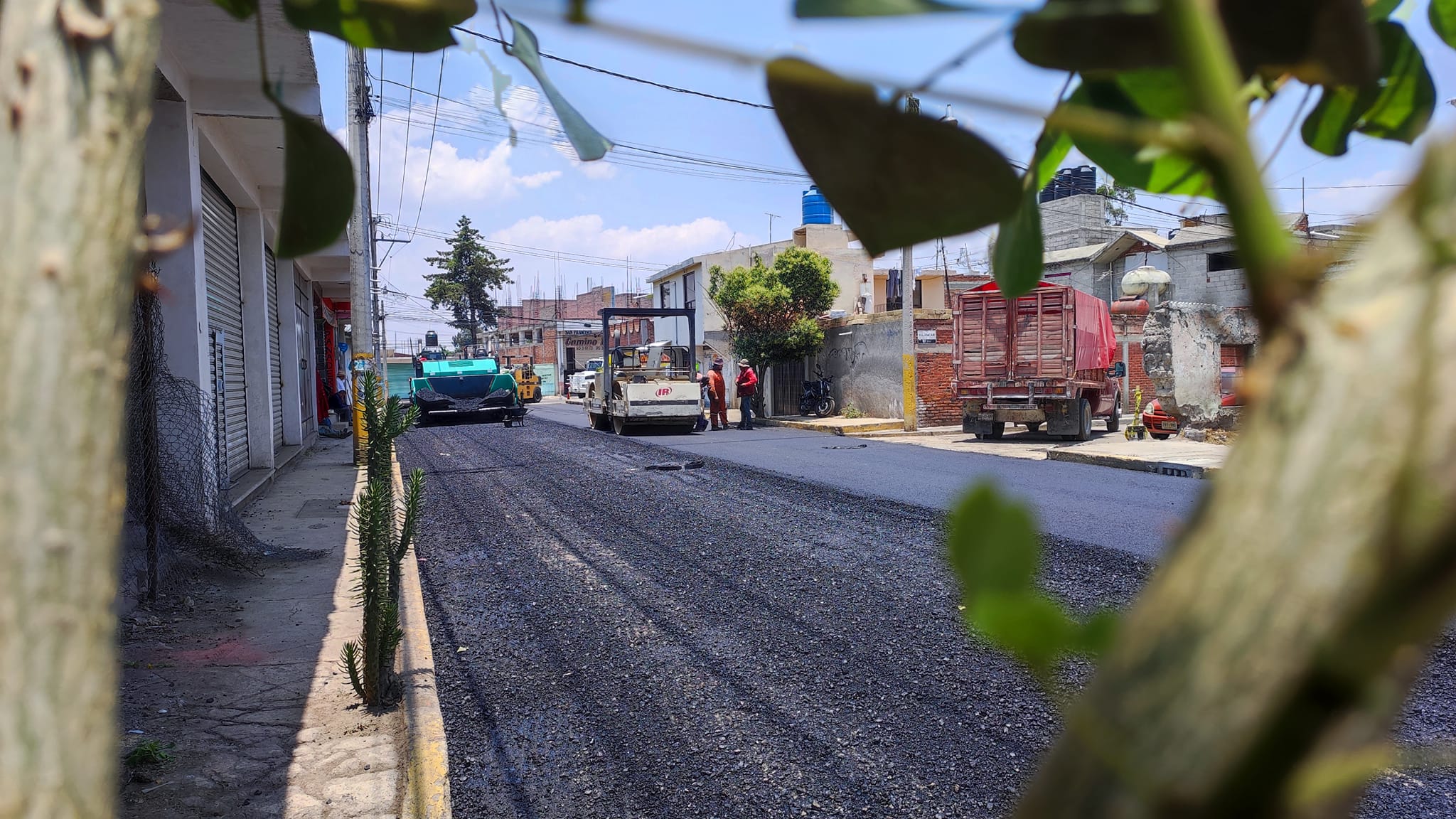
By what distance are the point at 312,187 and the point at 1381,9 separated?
786 mm

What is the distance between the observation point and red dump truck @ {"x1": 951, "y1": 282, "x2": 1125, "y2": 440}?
14578mm

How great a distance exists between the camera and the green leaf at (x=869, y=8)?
18.2 inches

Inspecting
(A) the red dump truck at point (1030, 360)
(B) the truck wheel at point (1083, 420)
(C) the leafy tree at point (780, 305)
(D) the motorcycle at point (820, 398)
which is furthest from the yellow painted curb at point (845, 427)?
(B) the truck wheel at point (1083, 420)

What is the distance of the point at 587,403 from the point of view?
866 inches

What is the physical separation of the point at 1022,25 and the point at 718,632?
185 inches

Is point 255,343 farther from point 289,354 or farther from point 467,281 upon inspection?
point 467,281

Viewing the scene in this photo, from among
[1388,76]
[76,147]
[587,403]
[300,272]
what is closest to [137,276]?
[76,147]

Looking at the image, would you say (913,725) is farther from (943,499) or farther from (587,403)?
(587,403)

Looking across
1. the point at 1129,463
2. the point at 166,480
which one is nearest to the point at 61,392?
the point at 166,480

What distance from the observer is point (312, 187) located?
68 cm

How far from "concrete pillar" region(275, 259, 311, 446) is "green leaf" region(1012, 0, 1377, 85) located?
14328mm

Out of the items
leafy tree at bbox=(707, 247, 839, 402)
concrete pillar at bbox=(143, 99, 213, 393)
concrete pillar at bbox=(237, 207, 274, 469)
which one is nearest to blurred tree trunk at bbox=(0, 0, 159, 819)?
concrete pillar at bbox=(143, 99, 213, 393)

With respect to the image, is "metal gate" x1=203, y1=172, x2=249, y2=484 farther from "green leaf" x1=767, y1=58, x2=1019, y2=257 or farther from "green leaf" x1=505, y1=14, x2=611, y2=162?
"green leaf" x1=767, y1=58, x2=1019, y2=257

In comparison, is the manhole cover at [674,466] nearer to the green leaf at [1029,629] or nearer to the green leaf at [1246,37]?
the green leaf at [1246,37]
